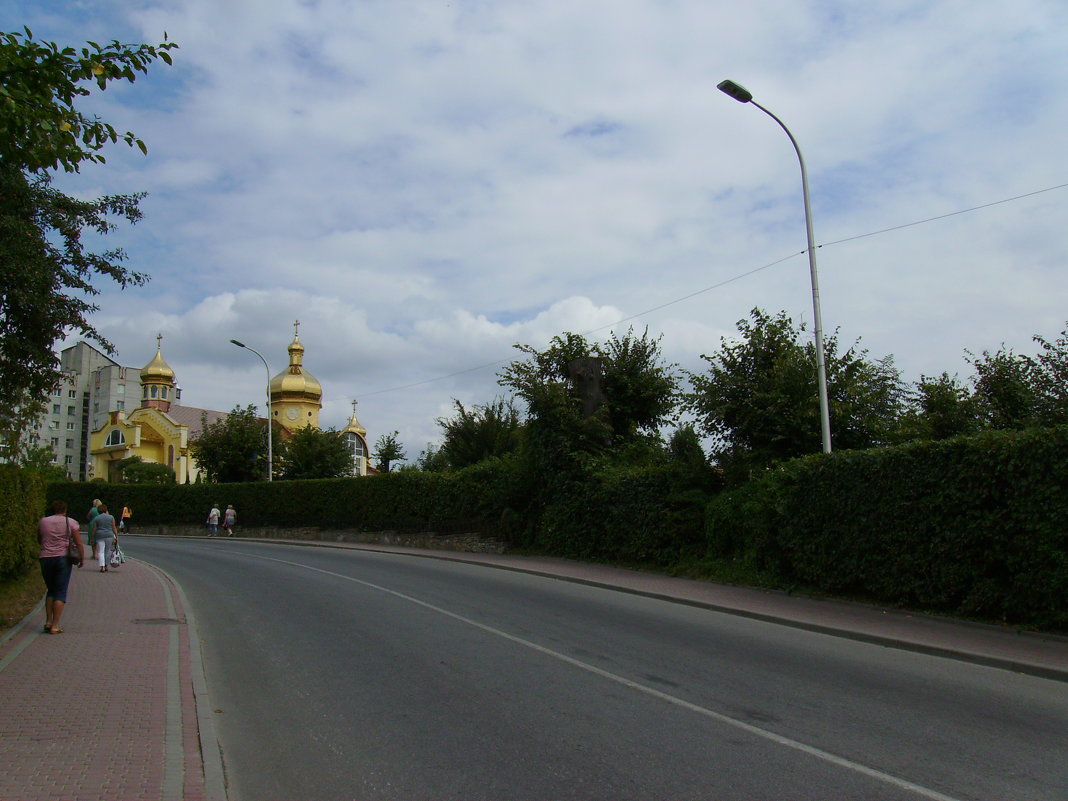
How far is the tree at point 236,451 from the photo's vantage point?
158 ft

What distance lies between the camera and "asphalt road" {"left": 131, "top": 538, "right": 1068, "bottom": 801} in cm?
528

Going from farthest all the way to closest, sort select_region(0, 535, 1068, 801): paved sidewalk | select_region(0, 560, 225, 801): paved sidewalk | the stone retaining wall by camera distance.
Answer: the stone retaining wall, select_region(0, 535, 1068, 801): paved sidewalk, select_region(0, 560, 225, 801): paved sidewalk

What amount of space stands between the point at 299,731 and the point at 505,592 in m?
9.73

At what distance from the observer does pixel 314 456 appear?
4662 cm

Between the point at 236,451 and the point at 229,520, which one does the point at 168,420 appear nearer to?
the point at 236,451

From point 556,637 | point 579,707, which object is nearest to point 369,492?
point 556,637

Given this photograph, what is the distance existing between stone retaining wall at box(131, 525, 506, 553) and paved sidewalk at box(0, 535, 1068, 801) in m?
12.2

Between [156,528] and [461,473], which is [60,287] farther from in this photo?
[156,528]

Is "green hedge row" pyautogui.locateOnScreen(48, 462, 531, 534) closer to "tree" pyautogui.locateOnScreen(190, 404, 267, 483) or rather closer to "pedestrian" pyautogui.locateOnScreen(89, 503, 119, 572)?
"tree" pyautogui.locateOnScreen(190, 404, 267, 483)

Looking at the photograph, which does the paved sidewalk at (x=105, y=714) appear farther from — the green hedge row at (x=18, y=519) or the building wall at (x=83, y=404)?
the building wall at (x=83, y=404)

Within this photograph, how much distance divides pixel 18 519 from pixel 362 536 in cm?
2140

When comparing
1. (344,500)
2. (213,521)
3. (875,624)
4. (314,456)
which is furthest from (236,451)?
(875,624)

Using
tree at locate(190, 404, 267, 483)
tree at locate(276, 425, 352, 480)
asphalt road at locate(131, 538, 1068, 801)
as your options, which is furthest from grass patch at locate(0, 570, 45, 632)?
tree at locate(190, 404, 267, 483)

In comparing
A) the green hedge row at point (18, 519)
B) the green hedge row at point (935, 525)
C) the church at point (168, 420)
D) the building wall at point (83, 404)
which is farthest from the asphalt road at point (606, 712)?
the building wall at point (83, 404)
